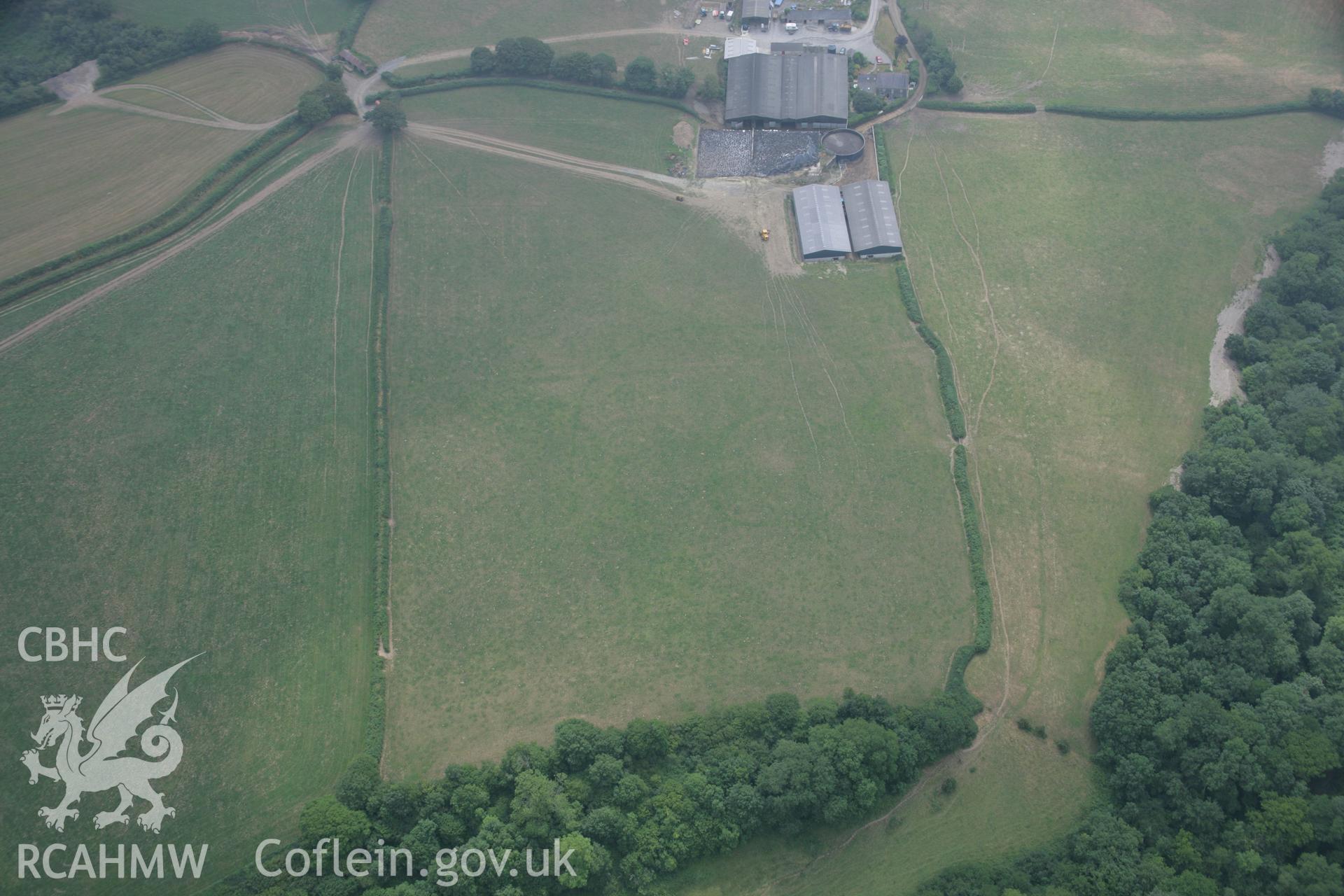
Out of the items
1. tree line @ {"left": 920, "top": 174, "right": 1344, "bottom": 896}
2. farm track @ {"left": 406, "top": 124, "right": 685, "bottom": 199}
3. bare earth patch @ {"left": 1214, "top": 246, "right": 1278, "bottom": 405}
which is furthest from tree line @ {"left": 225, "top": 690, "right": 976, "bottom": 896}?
farm track @ {"left": 406, "top": 124, "right": 685, "bottom": 199}

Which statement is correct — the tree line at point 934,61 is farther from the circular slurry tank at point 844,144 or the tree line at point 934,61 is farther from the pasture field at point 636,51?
the pasture field at point 636,51

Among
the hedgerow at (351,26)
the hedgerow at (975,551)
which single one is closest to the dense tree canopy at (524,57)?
the hedgerow at (351,26)

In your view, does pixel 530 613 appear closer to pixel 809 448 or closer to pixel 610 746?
pixel 610 746

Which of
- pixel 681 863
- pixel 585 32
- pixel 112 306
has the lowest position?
pixel 681 863

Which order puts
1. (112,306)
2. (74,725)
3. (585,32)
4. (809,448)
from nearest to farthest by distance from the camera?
(74,725), (809,448), (112,306), (585,32)

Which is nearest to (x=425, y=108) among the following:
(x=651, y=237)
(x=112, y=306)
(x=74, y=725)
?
(x=651, y=237)

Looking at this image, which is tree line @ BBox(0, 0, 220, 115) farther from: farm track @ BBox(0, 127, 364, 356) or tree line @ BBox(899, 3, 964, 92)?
tree line @ BBox(899, 3, 964, 92)
